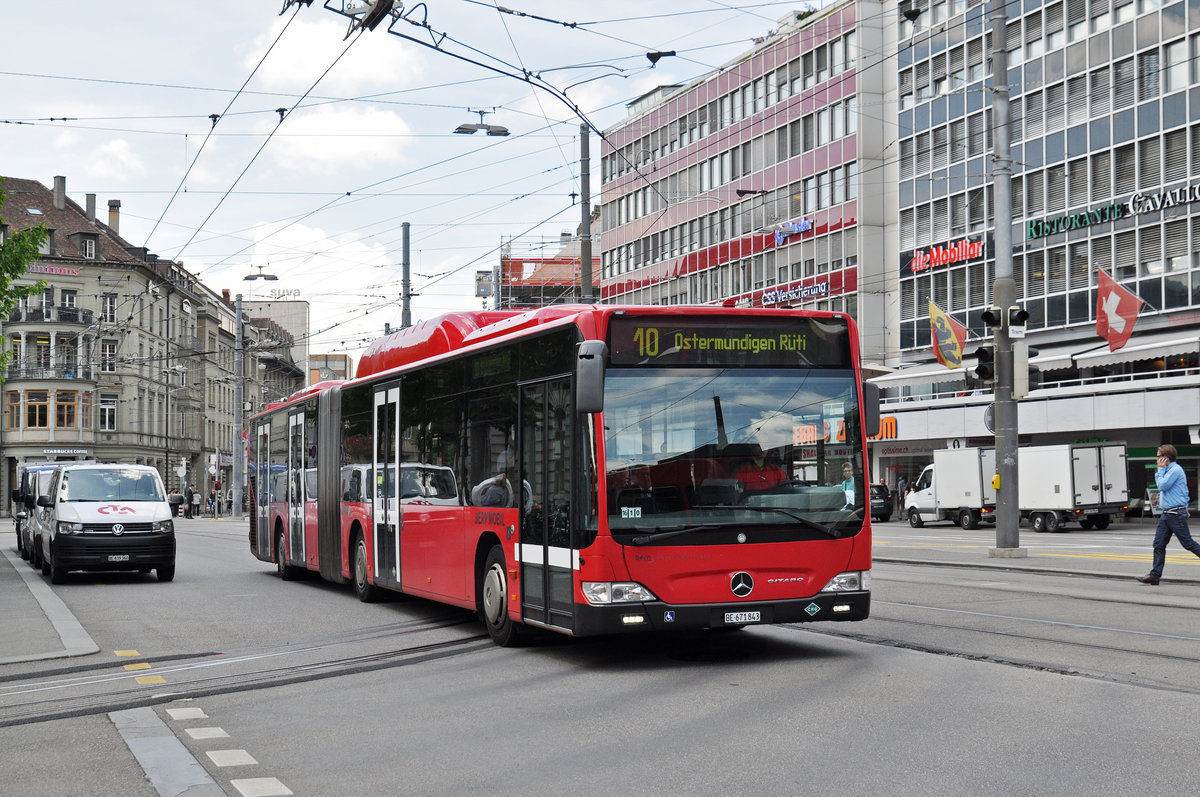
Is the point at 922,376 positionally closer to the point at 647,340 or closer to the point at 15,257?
the point at 15,257

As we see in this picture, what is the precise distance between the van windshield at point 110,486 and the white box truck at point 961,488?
2717 cm

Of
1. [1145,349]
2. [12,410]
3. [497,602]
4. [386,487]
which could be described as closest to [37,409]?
[12,410]

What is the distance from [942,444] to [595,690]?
4724 centimetres

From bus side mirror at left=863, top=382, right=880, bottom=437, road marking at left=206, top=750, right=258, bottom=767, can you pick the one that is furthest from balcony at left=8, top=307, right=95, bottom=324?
road marking at left=206, top=750, right=258, bottom=767

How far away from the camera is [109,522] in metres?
21.5

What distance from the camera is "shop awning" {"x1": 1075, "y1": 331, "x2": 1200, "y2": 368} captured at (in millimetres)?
41250

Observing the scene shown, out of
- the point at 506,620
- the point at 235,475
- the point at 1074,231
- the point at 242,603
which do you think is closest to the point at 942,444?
the point at 1074,231

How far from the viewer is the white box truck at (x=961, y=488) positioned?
144 ft

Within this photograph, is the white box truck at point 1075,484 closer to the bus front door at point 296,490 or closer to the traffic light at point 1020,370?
the traffic light at point 1020,370

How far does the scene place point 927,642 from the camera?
462 inches

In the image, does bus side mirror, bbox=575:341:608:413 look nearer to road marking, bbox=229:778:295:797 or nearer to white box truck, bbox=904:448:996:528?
road marking, bbox=229:778:295:797

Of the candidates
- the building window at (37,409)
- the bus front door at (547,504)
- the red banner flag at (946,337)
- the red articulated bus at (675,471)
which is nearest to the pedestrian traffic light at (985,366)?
the red articulated bus at (675,471)

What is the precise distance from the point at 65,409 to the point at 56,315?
5409 millimetres

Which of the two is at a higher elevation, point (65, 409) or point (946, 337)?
point (946, 337)
